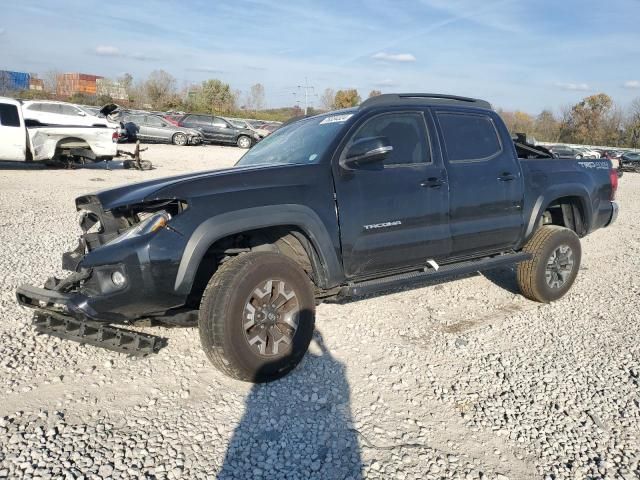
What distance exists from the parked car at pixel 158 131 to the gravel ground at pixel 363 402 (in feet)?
66.0

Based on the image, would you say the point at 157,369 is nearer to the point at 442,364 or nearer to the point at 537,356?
the point at 442,364

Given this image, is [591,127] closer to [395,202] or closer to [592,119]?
[592,119]

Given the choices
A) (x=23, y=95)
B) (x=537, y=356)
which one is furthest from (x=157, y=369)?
(x=23, y=95)

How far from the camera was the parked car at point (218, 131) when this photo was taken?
2653cm

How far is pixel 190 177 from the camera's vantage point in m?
3.55

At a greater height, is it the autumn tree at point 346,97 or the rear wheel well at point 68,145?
the autumn tree at point 346,97

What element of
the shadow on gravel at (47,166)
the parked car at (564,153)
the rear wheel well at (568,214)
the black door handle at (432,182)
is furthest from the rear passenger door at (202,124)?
the black door handle at (432,182)

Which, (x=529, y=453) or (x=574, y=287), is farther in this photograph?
(x=574, y=287)

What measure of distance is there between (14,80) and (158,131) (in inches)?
1291

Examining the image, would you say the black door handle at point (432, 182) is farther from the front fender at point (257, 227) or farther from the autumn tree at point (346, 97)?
the autumn tree at point (346, 97)

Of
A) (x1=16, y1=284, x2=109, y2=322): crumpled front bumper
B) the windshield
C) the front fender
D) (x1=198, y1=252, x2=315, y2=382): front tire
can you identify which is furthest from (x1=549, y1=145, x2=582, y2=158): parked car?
(x1=16, y1=284, x2=109, y2=322): crumpled front bumper

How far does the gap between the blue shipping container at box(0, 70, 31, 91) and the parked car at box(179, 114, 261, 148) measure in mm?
28184

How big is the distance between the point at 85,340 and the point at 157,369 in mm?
550

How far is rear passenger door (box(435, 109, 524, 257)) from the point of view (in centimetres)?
446
